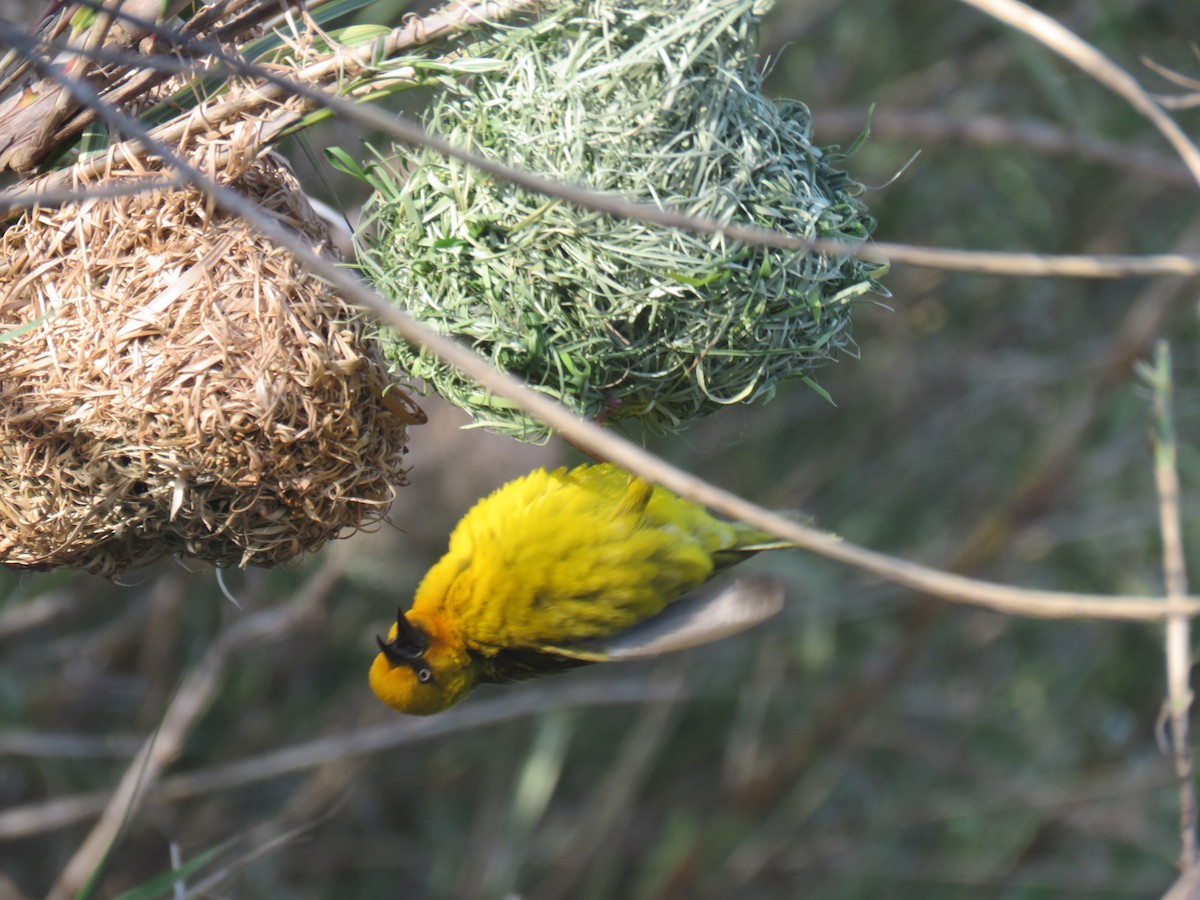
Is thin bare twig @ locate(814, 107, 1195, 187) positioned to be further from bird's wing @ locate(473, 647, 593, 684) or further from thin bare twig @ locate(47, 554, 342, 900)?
bird's wing @ locate(473, 647, 593, 684)

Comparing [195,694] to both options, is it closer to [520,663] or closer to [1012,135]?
[520,663]

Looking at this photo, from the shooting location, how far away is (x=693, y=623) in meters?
2.60

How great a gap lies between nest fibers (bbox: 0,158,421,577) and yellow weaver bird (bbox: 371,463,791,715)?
0.60m

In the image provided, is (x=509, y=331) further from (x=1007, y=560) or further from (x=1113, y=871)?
(x=1113, y=871)

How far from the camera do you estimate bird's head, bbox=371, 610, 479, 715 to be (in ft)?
8.94

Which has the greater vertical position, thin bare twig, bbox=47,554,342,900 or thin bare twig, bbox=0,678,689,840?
thin bare twig, bbox=47,554,342,900

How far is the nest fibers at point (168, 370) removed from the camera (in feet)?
6.49

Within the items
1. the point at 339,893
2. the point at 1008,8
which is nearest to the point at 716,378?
the point at 1008,8

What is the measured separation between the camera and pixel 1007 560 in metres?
5.98

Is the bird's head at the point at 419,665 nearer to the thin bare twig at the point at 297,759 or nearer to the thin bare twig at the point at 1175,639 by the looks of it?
the thin bare twig at the point at 1175,639

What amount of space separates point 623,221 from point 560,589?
1.03m

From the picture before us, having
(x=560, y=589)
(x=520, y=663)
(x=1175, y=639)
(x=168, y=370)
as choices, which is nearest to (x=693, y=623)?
(x=560, y=589)

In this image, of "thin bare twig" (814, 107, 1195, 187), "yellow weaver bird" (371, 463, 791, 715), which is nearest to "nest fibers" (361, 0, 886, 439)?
"yellow weaver bird" (371, 463, 791, 715)

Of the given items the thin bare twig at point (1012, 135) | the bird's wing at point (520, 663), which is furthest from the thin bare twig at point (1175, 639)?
the thin bare twig at point (1012, 135)
